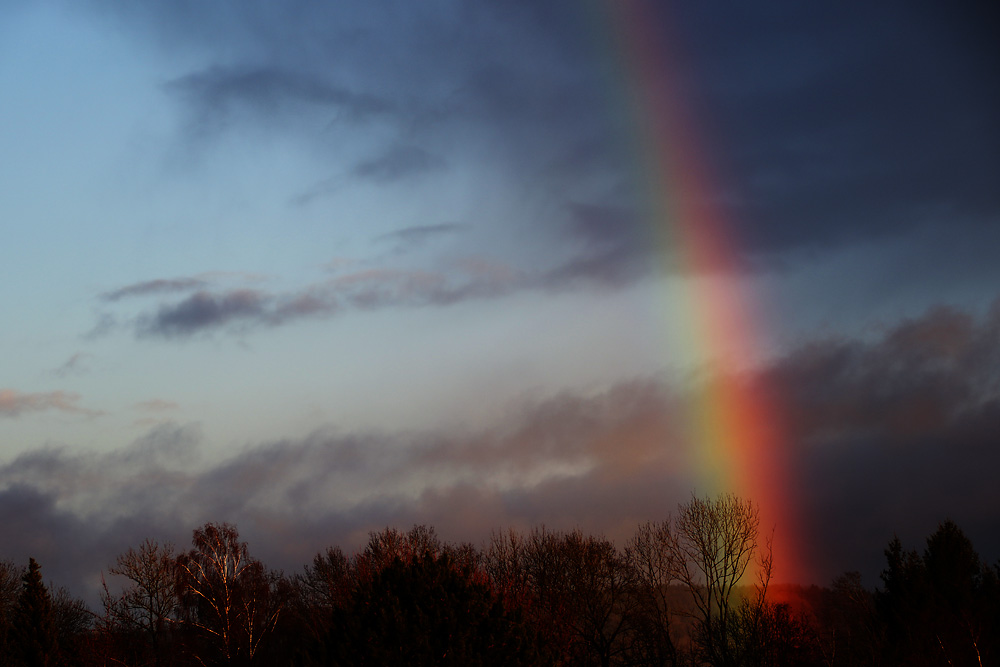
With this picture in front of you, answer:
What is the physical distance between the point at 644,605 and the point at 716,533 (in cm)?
798

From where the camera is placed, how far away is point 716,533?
57.7m

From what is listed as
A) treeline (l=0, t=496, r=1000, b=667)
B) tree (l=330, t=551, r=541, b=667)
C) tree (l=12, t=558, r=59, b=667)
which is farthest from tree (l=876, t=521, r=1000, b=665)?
tree (l=12, t=558, r=59, b=667)

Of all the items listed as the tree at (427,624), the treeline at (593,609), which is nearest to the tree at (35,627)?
the treeline at (593,609)

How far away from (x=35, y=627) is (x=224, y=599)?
9974mm

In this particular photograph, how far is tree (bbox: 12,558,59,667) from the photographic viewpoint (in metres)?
45.9

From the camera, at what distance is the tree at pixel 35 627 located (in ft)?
151

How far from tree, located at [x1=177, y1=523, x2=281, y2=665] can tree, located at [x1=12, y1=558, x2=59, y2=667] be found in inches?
278

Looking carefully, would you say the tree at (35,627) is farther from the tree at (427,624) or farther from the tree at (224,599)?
the tree at (427,624)

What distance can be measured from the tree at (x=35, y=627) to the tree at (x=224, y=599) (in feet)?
23.1

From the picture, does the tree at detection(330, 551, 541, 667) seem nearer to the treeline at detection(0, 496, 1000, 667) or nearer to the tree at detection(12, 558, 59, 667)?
the treeline at detection(0, 496, 1000, 667)

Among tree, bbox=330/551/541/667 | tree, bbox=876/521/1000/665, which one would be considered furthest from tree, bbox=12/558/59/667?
tree, bbox=876/521/1000/665

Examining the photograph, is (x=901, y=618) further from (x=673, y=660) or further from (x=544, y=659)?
(x=544, y=659)

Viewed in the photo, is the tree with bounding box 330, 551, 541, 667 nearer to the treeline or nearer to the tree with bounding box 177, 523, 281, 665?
the treeline

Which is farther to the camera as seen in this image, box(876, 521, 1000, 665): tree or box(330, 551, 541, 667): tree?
box(876, 521, 1000, 665): tree
